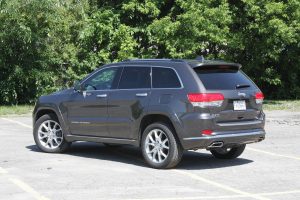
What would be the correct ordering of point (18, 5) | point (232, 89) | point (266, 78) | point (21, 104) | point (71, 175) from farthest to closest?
point (266, 78) → point (21, 104) → point (18, 5) → point (232, 89) → point (71, 175)

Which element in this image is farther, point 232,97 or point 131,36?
point 131,36

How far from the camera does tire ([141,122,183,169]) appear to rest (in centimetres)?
947

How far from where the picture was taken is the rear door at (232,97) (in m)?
9.46

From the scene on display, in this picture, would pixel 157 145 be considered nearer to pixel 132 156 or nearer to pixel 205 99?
pixel 205 99

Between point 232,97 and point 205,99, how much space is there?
1.76 ft

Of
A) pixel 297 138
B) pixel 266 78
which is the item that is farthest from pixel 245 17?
pixel 297 138

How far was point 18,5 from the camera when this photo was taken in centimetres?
2147

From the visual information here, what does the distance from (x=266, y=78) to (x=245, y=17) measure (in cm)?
280

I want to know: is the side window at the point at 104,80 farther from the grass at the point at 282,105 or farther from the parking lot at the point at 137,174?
the grass at the point at 282,105

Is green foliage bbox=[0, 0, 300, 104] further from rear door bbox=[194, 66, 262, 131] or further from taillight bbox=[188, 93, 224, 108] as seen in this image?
taillight bbox=[188, 93, 224, 108]

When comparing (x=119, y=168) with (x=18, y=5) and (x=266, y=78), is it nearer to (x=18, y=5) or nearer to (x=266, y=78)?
(x=18, y=5)

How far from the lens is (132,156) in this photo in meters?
11.1

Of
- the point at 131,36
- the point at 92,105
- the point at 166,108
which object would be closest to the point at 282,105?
the point at 131,36

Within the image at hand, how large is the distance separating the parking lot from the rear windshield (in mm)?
1290
